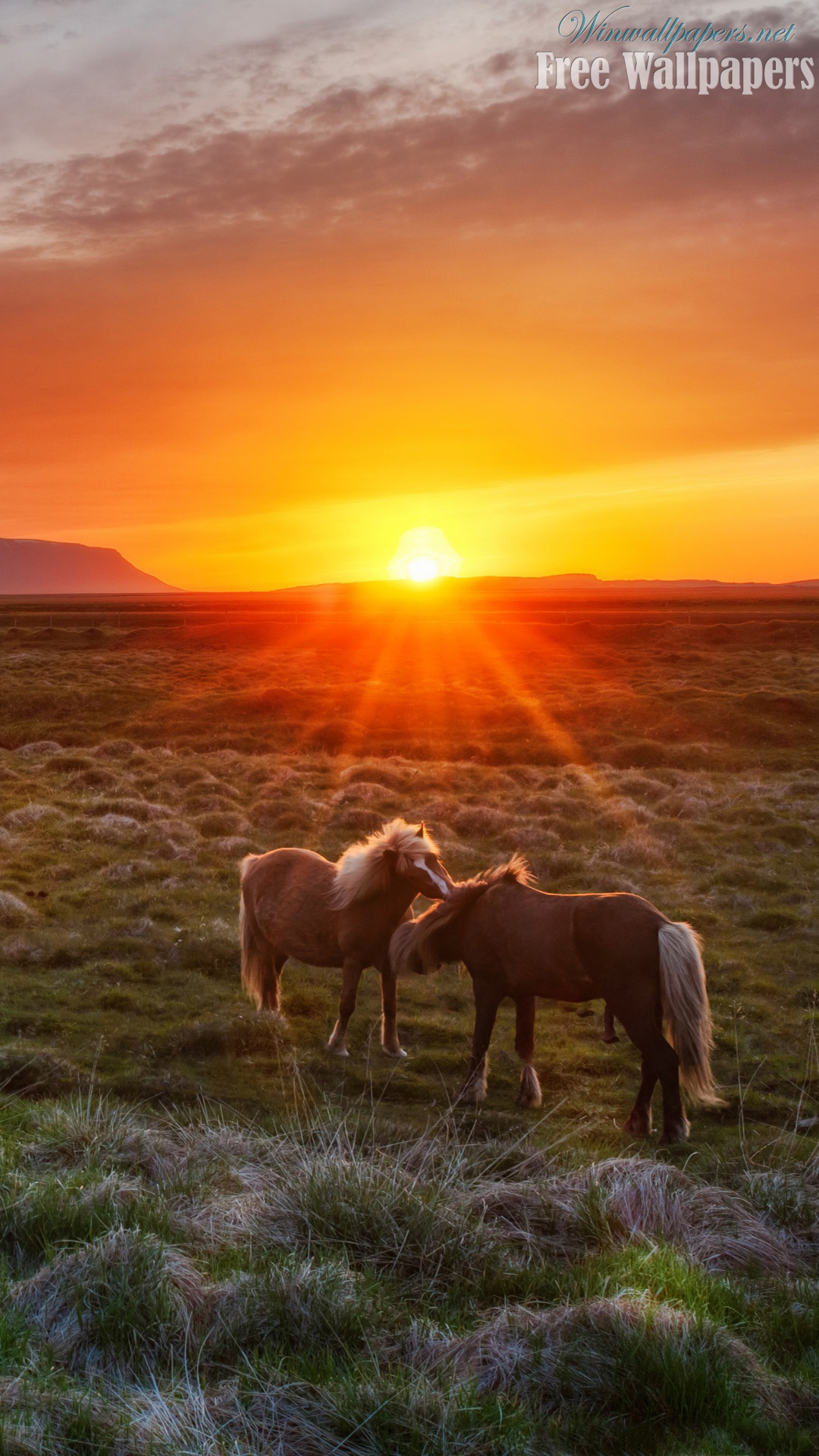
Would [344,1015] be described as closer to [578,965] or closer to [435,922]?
[435,922]

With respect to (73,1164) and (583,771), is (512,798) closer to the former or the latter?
(583,771)

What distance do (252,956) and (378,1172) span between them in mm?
5499

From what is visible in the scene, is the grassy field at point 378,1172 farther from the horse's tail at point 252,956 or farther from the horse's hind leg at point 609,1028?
the horse's hind leg at point 609,1028

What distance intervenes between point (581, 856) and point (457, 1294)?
13.0m

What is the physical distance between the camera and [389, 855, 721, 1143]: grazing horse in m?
7.68

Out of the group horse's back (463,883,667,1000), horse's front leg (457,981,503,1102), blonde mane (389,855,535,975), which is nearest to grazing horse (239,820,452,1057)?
blonde mane (389,855,535,975)

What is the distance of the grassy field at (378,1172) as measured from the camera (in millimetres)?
3965

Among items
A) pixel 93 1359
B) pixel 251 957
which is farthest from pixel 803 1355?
pixel 251 957

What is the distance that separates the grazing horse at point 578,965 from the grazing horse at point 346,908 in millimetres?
493

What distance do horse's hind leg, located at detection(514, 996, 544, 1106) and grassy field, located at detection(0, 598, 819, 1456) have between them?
0.27 m

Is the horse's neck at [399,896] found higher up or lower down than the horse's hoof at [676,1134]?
higher up

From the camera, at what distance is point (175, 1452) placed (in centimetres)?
353

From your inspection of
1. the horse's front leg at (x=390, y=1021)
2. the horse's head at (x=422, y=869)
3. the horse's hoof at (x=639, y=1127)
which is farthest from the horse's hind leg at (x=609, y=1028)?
the horse's front leg at (x=390, y=1021)

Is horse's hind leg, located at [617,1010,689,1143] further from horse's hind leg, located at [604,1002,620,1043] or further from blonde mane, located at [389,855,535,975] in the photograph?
blonde mane, located at [389,855,535,975]
